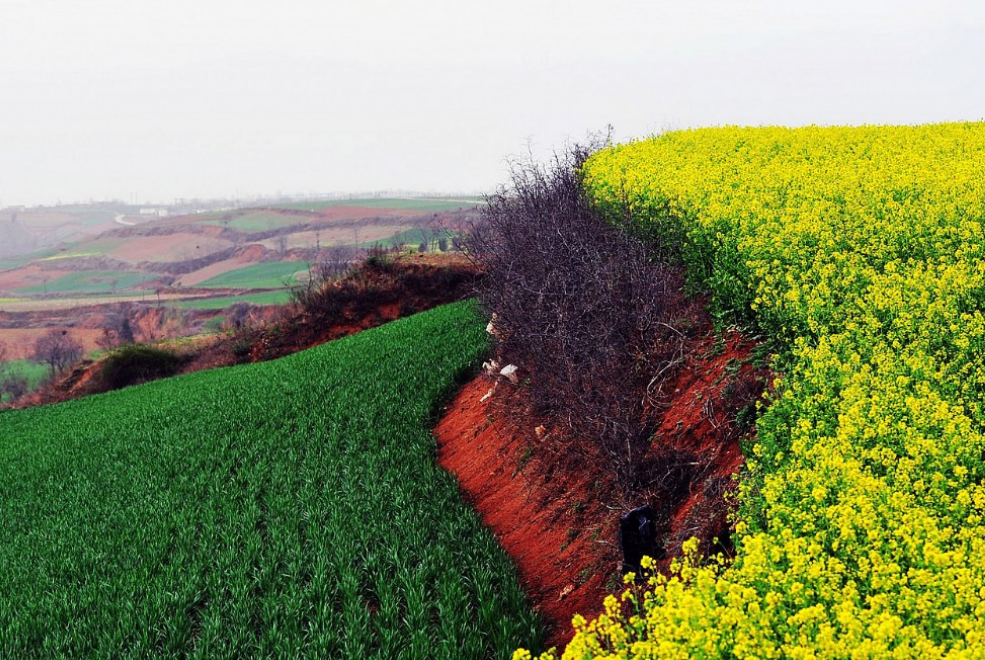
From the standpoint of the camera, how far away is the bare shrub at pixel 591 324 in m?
7.38

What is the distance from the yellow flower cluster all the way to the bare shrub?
0.74 meters

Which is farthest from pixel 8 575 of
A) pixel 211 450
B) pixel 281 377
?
pixel 281 377

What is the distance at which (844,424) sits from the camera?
4.66 meters

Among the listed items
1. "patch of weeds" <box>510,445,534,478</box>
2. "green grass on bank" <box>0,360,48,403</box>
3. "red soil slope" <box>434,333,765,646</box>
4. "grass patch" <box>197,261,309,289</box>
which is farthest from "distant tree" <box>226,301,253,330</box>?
"red soil slope" <box>434,333,765,646</box>

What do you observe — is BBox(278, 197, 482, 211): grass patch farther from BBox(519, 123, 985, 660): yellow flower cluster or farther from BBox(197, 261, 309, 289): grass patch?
BBox(519, 123, 985, 660): yellow flower cluster

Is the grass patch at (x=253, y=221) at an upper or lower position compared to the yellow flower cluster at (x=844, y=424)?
lower

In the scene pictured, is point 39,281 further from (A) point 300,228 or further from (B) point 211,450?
(B) point 211,450

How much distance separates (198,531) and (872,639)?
7928 mm

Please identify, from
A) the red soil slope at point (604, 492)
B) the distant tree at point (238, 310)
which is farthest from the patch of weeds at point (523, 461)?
the distant tree at point (238, 310)

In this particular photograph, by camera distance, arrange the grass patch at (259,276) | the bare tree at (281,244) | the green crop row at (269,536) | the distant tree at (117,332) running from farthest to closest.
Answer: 1. the bare tree at (281,244)
2. the grass patch at (259,276)
3. the distant tree at (117,332)
4. the green crop row at (269,536)

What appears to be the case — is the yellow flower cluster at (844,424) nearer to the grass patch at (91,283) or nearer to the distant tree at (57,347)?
the distant tree at (57,347)

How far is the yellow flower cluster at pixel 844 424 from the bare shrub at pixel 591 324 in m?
0.74

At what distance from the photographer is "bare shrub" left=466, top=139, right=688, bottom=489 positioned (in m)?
7.38

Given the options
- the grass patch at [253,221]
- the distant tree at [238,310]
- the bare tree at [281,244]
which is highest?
the grass patch at [253,221]
